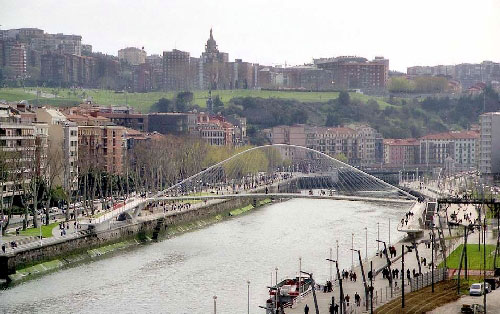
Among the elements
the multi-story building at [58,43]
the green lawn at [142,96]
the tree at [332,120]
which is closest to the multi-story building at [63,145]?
the green lawn at [142,96]

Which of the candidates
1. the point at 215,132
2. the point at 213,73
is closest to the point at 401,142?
the point at 215,132

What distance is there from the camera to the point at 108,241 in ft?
133

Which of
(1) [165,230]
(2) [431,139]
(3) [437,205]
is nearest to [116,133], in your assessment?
(1) [165,230]

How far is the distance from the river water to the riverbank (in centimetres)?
57

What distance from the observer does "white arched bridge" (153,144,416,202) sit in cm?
5503

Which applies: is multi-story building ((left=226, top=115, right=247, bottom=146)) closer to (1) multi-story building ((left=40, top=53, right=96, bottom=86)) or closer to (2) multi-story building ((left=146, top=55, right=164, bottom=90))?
(1) multi-story building ((left=40, top=53, right=96, bottom=86))

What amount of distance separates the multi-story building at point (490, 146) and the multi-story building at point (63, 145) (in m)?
21.6

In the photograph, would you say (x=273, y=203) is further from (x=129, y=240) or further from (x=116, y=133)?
(x=129, y=240)

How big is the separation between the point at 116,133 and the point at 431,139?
37.2m

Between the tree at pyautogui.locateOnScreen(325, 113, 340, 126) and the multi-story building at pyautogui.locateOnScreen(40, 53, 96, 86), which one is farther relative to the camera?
the multi-story building at pyautogui.locateOnScreen(40, 53, 96, 86)

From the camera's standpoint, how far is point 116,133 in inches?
2408

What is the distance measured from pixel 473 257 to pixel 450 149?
58.1 m

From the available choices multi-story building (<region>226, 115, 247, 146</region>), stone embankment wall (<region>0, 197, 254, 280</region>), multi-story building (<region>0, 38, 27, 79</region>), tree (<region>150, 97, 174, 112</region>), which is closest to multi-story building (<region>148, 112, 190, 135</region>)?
multi-story building (<region>226, 115, 247, 146</region>)

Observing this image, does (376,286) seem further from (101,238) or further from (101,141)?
(101,141)
